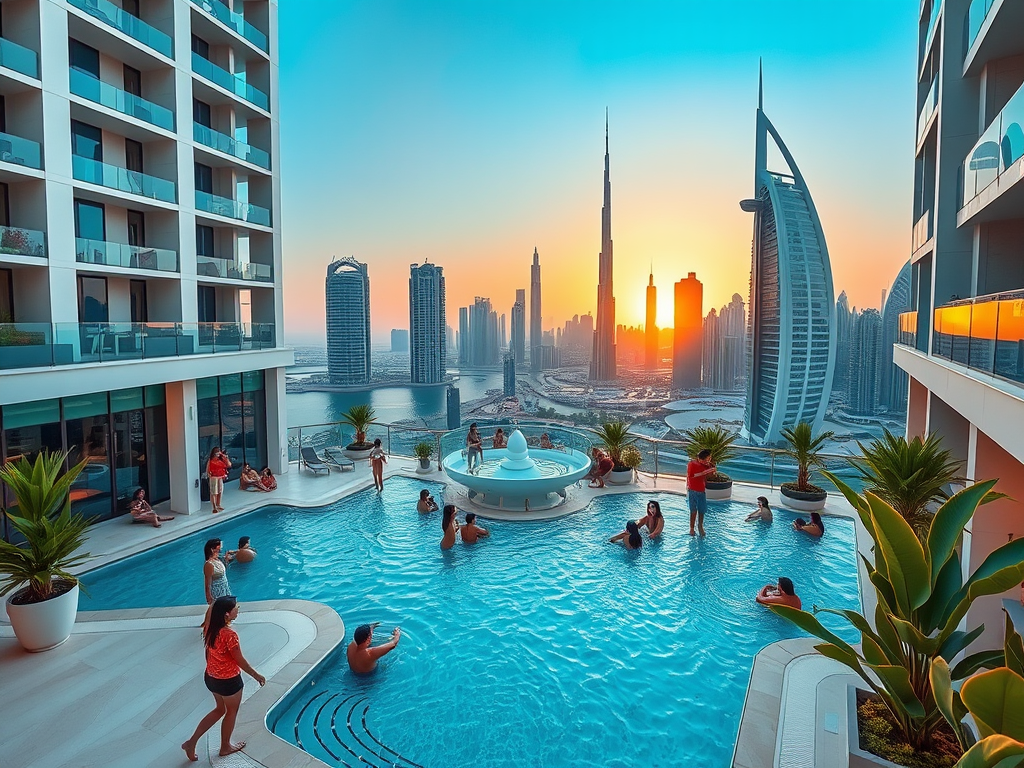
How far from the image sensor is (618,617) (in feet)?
28.3

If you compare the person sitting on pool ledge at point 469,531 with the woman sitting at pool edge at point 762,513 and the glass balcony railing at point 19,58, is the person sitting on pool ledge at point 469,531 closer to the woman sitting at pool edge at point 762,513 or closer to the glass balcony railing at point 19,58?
the woman sitting at pool edge at point 762,513

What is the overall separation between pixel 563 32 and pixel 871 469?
1093 inches

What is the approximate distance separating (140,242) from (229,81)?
5.82 m

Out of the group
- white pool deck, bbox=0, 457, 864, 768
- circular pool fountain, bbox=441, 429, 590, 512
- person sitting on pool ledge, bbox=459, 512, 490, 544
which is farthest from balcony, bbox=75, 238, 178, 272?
person sitting on pool ledge, bbox=459, 512, 490, 544

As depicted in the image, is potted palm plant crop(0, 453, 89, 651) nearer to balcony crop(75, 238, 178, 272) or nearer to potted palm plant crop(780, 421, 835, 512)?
balcony crop(75, 238, 178, 272)

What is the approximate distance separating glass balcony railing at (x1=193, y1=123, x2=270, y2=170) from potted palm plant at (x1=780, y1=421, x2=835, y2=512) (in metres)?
18.0

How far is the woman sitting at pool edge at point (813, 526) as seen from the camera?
11.8 metres

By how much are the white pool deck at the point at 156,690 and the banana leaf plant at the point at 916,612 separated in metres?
1.71

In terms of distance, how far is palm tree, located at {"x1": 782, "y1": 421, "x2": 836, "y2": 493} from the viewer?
44.0 feet

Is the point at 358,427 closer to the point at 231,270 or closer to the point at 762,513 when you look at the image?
the point at 231,270

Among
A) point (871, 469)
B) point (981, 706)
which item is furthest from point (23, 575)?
point (871, 469)

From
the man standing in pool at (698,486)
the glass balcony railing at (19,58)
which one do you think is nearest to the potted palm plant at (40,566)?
the glass balcony railing at (19,58)

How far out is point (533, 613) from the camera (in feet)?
28.9

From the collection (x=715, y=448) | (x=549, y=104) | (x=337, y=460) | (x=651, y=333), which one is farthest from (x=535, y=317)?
(x=715, y=448)
